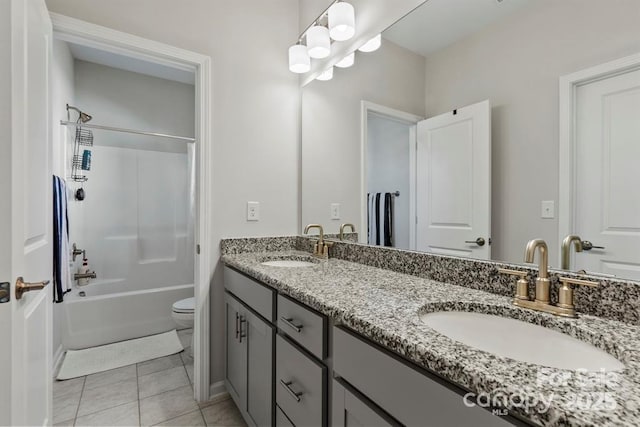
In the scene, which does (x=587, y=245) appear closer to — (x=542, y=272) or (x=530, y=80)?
(x=542, y=272)

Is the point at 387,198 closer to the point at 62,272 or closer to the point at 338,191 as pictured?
the point at 338,191

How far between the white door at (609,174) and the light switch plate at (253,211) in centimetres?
162

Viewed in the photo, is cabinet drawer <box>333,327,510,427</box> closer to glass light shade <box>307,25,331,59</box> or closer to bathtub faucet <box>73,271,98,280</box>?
glass light shade <box>307,25,331,59</box>

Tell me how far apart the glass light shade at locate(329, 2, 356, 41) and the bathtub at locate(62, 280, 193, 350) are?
102 inches

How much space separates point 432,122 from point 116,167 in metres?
3.11

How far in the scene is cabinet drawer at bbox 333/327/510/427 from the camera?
0.54 metres

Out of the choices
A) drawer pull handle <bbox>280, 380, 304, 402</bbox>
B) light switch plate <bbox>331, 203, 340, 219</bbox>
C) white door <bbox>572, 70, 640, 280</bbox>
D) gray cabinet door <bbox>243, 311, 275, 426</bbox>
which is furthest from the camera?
light switch plate <bbox>331, 203, 340, 219</bbox>

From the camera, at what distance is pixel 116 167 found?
10.2 ft

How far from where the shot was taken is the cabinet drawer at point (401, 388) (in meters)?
0.54

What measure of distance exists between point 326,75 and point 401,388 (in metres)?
1.84

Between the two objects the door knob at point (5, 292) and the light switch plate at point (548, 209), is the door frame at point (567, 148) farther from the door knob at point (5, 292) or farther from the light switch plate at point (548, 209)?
the door knob at point (5, 292)

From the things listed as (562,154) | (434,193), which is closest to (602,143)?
(562,154)

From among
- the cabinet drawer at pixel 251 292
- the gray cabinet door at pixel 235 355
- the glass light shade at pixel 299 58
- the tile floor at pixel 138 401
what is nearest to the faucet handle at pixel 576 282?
the cabinet drawer at pixel 251 292

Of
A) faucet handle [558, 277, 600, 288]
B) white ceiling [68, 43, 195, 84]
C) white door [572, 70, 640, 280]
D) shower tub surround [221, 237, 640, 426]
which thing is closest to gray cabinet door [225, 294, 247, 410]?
shower tub surround [221, 237, 640, 426]
